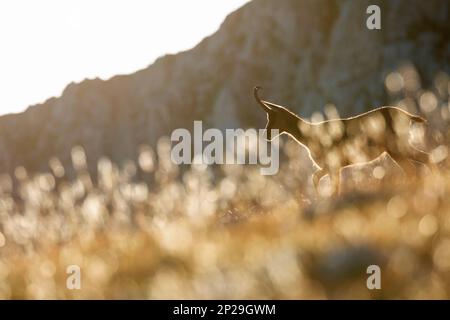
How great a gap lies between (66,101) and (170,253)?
589ft

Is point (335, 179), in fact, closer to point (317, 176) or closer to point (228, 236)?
point (317, 176)

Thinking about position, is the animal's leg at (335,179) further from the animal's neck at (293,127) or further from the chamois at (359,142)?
the animal's neck at (293,127)

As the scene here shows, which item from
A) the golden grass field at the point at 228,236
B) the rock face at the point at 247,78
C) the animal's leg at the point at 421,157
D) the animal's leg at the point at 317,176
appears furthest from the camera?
the rock face at the point at 247,78

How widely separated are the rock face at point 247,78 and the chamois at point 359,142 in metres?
116

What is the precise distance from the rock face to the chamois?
116 meters

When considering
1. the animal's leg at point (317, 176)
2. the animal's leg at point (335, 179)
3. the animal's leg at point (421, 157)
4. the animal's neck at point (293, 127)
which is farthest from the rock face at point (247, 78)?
the animal's leg at point (335, 179)

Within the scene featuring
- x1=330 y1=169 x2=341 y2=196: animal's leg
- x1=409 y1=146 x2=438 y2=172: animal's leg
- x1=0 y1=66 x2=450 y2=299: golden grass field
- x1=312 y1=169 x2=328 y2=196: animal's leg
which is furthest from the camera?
x1=312 y1=169 x2=328 y2=196: animal's leg

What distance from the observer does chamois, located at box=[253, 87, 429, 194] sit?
936 centimetres

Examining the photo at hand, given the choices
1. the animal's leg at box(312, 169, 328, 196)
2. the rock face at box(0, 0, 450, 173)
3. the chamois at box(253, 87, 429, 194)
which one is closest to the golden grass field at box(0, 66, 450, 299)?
the animal's leg at box(312, 169, 328, 196)

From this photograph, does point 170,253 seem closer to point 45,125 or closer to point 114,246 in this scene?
point 114,246

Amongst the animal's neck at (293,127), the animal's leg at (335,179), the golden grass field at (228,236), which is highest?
the animal's neck at (293,127)

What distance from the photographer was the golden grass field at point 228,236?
421 cm

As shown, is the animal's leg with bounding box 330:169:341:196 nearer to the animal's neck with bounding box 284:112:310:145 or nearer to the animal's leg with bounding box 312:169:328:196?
the animal's leg with bounding box 312:169:328:196
